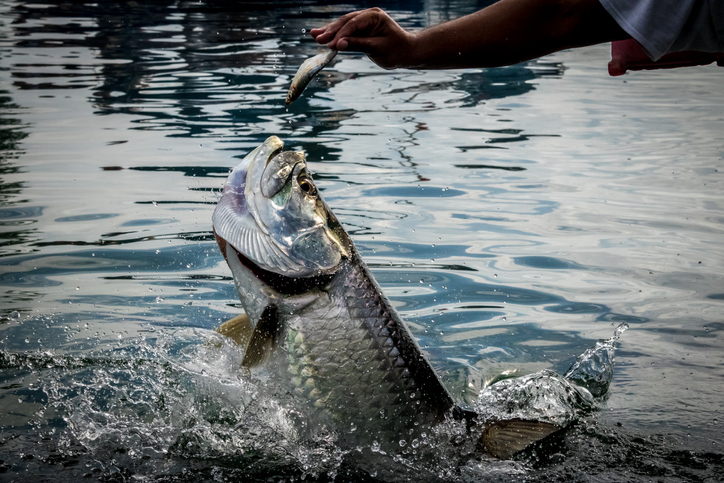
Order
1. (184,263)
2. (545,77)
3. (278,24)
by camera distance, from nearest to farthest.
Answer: (184,263) < (545,77) < (278,24)

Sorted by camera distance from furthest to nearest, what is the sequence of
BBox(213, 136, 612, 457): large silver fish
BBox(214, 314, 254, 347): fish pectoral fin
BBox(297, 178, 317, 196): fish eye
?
1. BBox(214, 314, 254, 347): fish pectoral fin
2. BBox(297, 178, 317, 196): fish eye
3. BBox(213, 136, 612, 457): large silver fish

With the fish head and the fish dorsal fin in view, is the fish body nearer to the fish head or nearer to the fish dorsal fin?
the fish head

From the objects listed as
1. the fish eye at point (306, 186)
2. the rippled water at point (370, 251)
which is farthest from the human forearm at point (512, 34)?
the rippled water at point (370, 251)

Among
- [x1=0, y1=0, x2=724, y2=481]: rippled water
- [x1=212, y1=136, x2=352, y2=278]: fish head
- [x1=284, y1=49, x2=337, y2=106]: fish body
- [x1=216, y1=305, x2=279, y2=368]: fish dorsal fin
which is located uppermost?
[x1=284, y1=49, x2=337, y2=106]: fish body

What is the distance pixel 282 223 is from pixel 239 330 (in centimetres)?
54

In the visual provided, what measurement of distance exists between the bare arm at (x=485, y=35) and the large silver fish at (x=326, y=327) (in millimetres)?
586

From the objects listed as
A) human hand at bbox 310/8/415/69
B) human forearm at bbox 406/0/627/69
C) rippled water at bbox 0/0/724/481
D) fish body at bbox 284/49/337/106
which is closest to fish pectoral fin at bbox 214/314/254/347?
rippled water at bbox 0/0/724/481

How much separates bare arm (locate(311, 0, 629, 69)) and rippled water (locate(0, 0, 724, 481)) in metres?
1.44

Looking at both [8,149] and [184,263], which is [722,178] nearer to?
[184,263]

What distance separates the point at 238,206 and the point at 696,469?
214 cm

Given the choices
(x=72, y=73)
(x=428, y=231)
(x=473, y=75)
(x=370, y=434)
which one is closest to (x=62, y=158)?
(x=428, y=231)

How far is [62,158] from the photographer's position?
769cm

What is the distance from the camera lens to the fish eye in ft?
9.59

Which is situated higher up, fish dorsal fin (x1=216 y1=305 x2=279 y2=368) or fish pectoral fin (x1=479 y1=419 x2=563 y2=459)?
fish dorsal fin (x1=216 y1=305 x2=279 y2=368)
